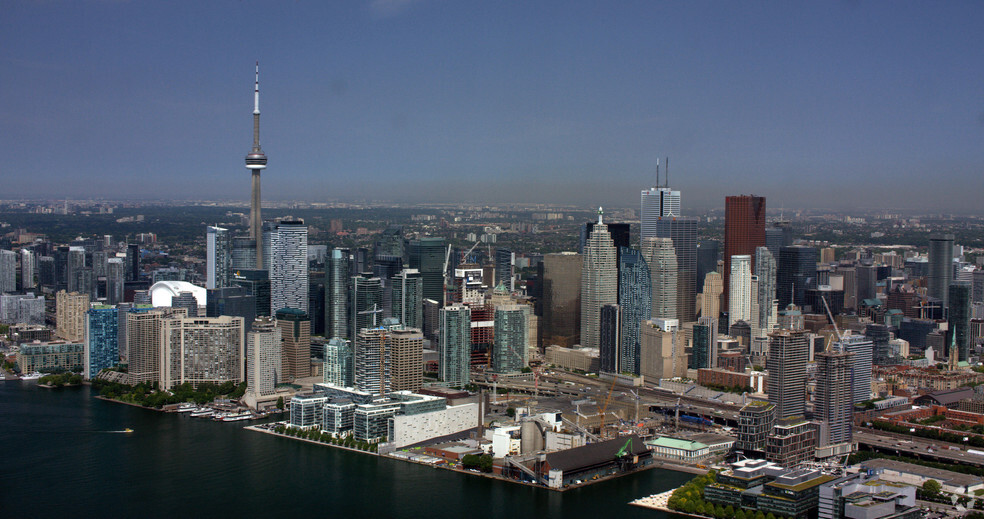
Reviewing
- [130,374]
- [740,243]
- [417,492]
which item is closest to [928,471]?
[417,492]

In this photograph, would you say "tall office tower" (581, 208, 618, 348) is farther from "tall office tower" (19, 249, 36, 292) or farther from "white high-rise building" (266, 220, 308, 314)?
"tall office tower" (19, 249, 36, 292)

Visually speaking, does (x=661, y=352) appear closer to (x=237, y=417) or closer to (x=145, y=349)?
(x=237, y=417)

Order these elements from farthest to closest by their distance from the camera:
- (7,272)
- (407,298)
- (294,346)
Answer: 1. (7,272)
2. (407,298)
3. (294,346)

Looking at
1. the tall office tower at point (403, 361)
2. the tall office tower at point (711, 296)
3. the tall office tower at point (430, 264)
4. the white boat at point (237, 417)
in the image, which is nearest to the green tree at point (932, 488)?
the tall office tower at point (403, 361)

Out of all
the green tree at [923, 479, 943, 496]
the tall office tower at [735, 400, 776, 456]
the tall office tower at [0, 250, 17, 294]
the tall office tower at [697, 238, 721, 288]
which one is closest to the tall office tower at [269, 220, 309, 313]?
the tall office tower at [0, 250, 17, 294]

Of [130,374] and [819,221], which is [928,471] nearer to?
[130,374]

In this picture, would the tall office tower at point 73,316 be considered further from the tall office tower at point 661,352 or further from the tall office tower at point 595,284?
the tall office tower at point 661,352

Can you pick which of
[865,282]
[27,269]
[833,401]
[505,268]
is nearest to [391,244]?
[505,268]
